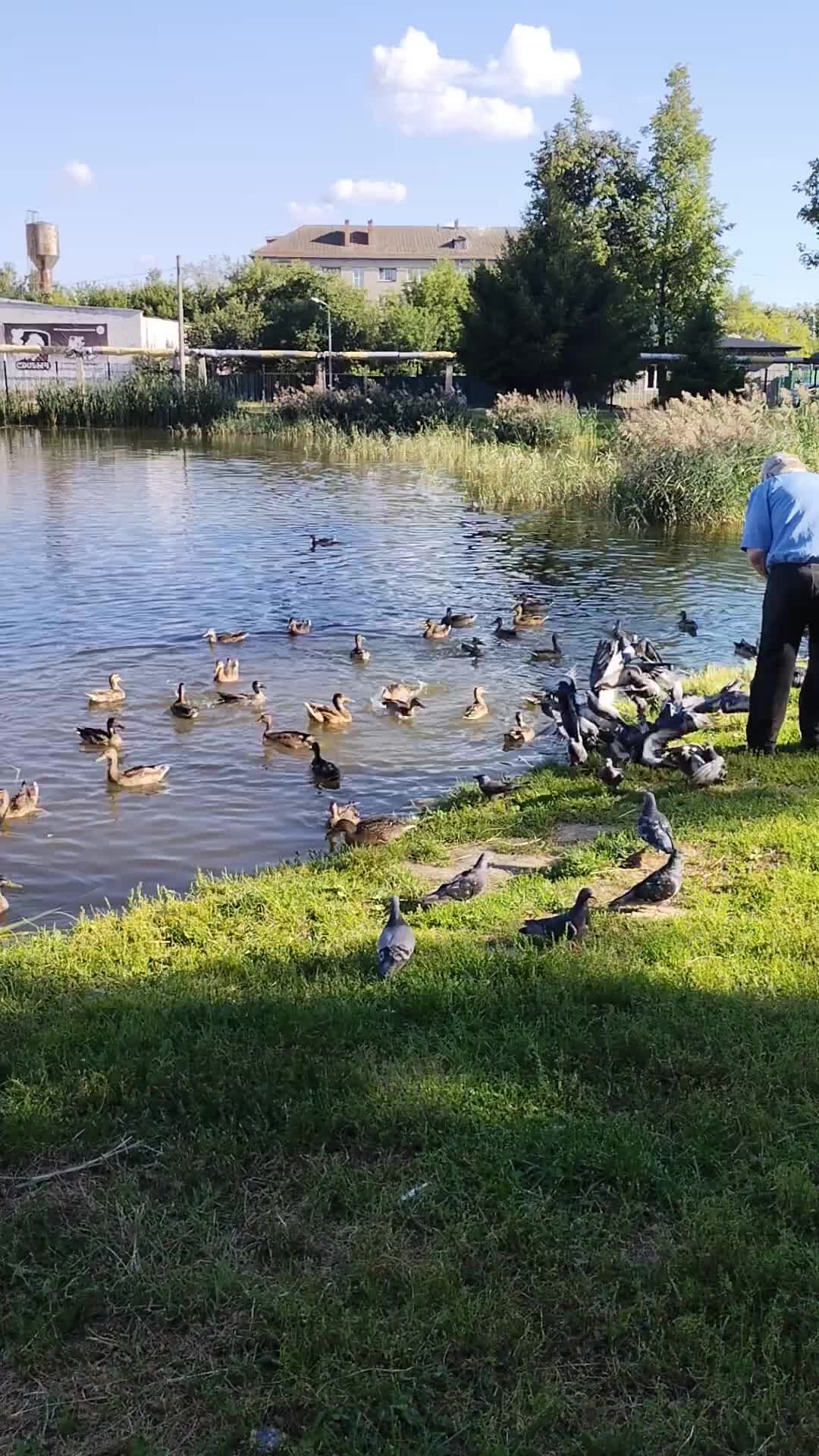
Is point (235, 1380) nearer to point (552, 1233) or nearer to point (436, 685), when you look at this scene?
point (552, 1233)

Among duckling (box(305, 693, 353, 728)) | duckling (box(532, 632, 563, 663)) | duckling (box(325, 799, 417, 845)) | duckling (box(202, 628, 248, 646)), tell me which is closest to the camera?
duckling (box(325, 799, 417, 845))

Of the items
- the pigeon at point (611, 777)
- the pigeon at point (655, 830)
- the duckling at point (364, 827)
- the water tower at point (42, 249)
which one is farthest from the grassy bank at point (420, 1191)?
the water tower at point (42, 249)

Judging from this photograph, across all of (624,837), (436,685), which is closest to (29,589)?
(436,685)

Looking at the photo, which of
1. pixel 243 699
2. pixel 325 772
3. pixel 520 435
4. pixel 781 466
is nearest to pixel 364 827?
pixel 325 772

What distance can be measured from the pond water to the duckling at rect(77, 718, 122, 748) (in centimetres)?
10

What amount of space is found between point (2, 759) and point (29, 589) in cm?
745

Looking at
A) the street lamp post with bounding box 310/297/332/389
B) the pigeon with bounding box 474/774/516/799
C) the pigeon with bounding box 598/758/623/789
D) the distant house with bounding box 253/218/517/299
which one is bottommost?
the pigeon with bounding box 474/774/516/799

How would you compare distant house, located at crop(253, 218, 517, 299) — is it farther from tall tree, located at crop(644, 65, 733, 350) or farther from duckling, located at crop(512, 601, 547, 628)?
duckling, located at crop(512, 601, 547, 628)

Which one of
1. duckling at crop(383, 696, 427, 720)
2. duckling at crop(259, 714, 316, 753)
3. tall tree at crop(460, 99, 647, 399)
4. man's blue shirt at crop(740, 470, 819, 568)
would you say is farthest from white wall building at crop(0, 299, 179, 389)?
man's blue shirt at crop(740, 470, 819, 568)

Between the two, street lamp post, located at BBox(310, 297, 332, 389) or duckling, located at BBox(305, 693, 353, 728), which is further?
street lamp post, located at BBox(310, 297, 332, 389)

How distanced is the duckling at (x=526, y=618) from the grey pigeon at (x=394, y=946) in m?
9.79

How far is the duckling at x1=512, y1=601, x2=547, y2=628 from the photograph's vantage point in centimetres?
1490

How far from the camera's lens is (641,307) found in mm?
43688

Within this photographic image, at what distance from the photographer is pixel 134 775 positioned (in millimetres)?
9133
